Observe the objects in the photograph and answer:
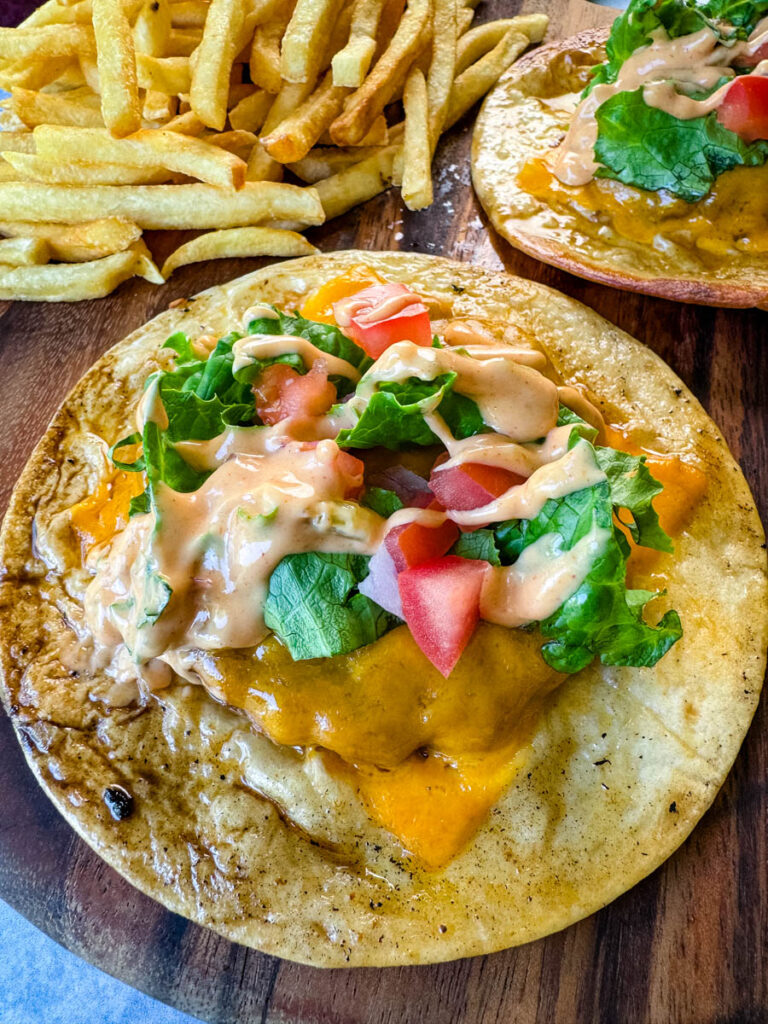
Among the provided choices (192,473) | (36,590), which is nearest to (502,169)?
(192,473)

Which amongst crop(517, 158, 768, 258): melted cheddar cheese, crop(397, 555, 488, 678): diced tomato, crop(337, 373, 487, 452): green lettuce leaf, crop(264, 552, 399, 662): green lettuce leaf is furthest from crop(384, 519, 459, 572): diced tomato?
crop(517, 158, 768, 258): melted cheddar cheese

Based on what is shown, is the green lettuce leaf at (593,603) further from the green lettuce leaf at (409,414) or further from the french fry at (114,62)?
the french fry at (114,62)

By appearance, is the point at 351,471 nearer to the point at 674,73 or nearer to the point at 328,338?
the point at 328,338

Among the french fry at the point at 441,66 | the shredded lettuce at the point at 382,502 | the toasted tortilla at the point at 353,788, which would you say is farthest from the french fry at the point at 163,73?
the shredded lettuce at the point at 382,502

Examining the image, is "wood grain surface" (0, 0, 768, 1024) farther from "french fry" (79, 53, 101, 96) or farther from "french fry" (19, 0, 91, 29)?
"french fry" (19, 0, 91, 29)

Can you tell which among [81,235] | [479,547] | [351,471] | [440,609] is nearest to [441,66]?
[81,235]

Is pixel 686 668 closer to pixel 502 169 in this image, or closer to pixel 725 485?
pixel 725 485
